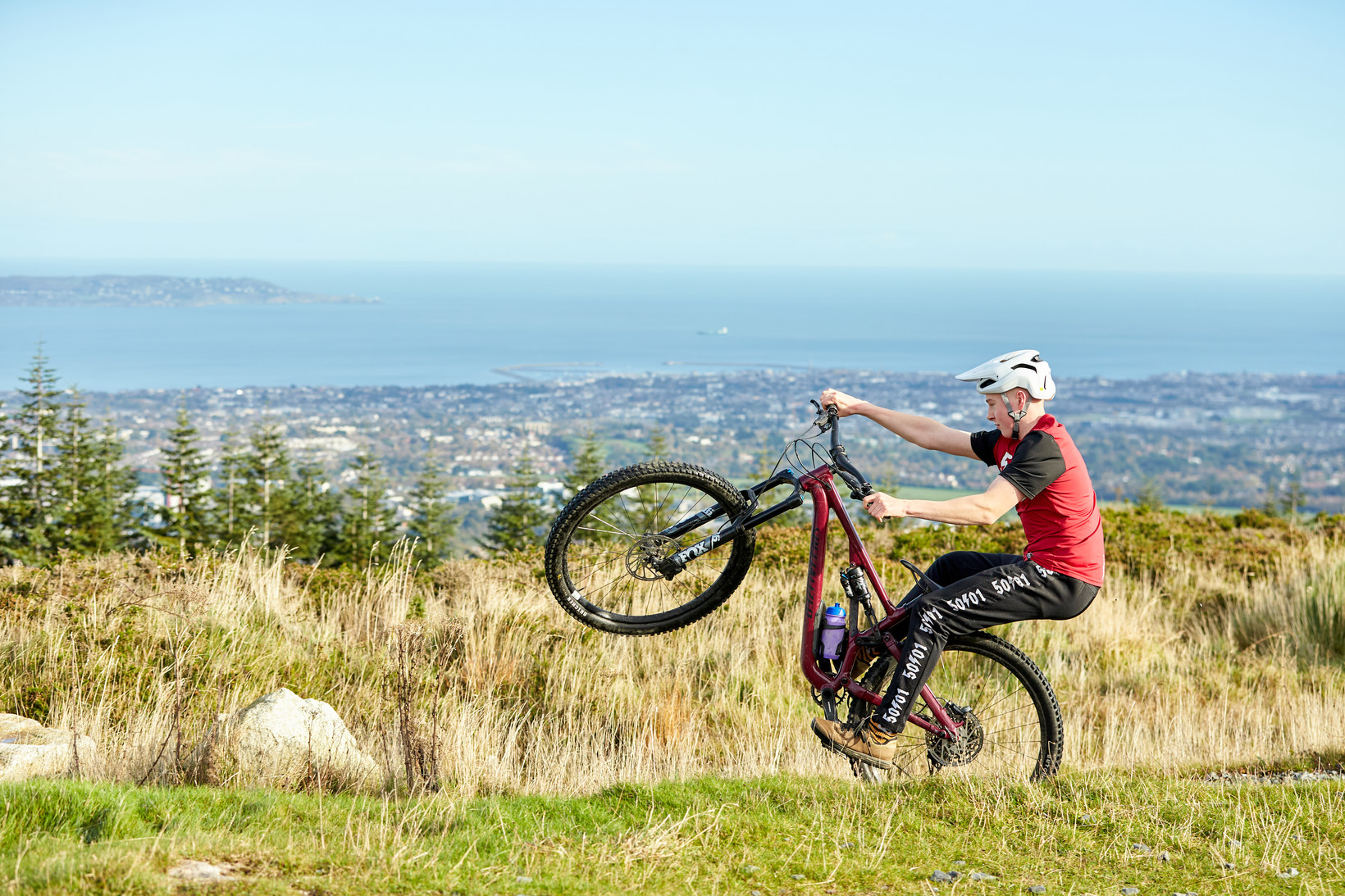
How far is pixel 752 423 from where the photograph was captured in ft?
279

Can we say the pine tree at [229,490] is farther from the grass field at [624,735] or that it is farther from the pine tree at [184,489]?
the grass field at [624,735]

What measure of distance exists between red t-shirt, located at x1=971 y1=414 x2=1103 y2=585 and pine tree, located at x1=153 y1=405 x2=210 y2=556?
3693 cm

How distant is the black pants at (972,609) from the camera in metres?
5.08

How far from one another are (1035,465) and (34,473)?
41.2m

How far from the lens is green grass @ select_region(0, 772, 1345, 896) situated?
368 cm

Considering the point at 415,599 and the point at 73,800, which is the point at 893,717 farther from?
the point at 415,599

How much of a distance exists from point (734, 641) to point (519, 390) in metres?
123

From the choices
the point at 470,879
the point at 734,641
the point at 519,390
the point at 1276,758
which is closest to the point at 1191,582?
the point at 1276,758

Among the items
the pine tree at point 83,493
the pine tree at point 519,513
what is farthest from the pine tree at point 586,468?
the pine tree at point 83,493

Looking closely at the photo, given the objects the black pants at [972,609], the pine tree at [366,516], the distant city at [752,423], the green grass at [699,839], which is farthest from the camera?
the distant city at [752,423]

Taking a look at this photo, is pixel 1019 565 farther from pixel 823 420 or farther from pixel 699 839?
pixel 699 839

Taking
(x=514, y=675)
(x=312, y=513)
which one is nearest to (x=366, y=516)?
(x=312, y=513)

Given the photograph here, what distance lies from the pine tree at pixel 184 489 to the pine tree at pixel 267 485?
62.2 inches

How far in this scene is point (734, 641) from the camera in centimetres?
830
